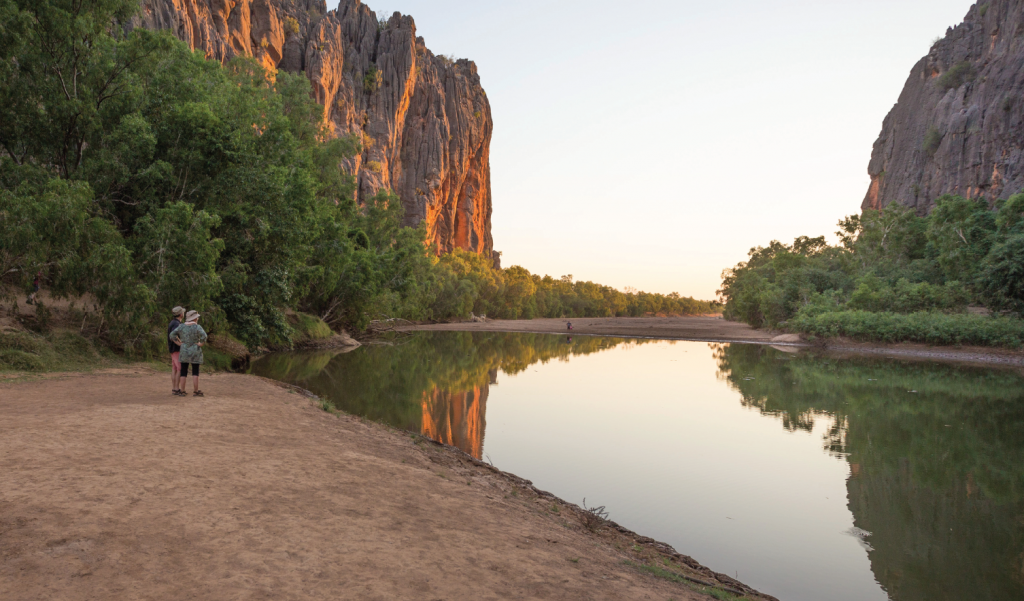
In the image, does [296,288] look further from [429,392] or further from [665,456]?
[665,456]

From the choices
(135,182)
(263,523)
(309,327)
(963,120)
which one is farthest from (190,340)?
(963,120)

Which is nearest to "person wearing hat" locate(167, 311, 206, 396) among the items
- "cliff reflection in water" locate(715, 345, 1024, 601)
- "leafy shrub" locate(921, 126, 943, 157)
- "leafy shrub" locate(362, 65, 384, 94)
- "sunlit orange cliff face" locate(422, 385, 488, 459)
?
"sunlit orange cliff face" locate(422, 385, 488, 459)

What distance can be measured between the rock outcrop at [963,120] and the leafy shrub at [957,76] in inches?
4.5

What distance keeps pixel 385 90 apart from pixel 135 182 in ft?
292

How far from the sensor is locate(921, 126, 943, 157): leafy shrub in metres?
79.4

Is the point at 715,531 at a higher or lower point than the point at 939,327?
lower

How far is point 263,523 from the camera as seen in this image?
17.7 ft

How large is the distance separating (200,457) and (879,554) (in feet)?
29.9

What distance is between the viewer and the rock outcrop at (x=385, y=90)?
6838 centimetres

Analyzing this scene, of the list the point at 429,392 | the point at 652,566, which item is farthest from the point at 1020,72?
the point at 652,566

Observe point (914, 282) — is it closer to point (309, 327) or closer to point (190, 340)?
point (309, 327)

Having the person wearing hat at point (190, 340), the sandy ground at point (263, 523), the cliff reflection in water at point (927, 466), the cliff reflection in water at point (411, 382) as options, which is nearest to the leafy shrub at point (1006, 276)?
the cliff reflection in water at point (927, 466)

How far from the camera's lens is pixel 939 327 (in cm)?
4284

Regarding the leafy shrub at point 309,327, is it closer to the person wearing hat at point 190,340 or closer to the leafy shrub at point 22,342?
the leafy shrub at point 22,342
